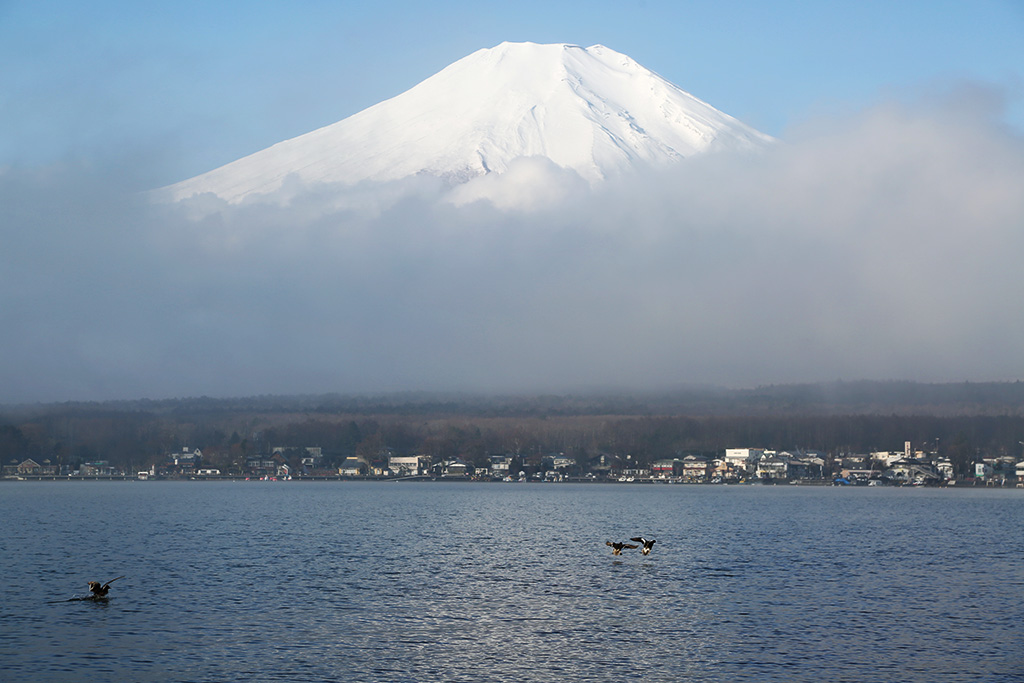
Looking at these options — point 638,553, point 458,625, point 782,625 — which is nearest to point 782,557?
point 638,553

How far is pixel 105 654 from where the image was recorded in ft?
109

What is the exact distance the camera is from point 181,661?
3209cm

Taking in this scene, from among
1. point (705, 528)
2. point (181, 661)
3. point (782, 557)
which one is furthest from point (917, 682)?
point (705, 528)

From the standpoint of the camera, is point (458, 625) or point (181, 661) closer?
point (181, 661)

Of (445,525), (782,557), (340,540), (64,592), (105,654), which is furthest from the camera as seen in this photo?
(445,525)

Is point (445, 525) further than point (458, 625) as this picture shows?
Yes

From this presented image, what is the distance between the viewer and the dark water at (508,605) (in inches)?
1259

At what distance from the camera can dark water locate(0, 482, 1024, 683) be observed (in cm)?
3197

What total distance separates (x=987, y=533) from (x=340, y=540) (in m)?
59.0

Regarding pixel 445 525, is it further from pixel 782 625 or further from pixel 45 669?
pixel 45 669

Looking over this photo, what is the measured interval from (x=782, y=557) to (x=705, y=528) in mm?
28530

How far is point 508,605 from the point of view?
143 feet

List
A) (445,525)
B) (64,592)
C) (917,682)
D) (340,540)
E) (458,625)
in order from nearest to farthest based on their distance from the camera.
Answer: (917,682), (458,625), (64,592), (340,540), (445,525)

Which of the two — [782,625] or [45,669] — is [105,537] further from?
[782,625]
